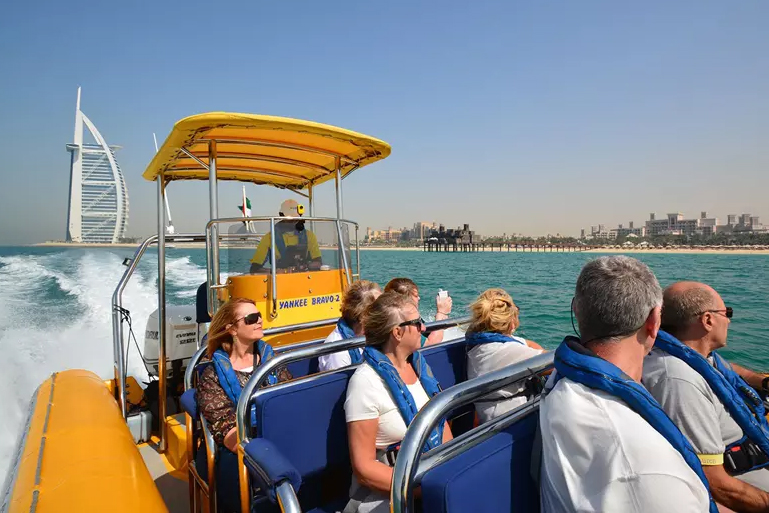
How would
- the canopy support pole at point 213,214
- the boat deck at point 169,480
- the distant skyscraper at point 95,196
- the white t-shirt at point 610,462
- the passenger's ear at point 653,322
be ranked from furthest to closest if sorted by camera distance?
1. the distant skyscraper at point 95,196
2. the canopy support pole at point 213,214
3. the boat deck at point 169,480
4. the passenger's ear at point 653,322
5. the white t-shirt at point 610,462

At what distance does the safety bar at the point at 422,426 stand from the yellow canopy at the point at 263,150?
270cm

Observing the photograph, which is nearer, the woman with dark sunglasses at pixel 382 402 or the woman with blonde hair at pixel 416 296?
the woman with dark sunglasses at pixel 382 402

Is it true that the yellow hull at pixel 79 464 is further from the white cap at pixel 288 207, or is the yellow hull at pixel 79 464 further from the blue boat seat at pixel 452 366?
the white cap at pixel 288 207

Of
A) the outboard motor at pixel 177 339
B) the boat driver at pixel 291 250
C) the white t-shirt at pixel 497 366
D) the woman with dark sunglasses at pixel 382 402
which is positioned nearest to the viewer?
the woman with dark sunglasses at pixel 382 402

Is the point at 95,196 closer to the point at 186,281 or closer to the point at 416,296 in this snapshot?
the point at 186,281

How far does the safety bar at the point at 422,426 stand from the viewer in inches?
46.9

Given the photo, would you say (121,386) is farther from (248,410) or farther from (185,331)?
(248,410)

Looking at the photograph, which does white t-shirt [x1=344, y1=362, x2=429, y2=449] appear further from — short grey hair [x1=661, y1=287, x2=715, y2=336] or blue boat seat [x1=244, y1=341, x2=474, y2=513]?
short grey hair [x1=661, y1=287, x2=715, y2=336]

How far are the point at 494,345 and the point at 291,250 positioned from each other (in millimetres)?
2496

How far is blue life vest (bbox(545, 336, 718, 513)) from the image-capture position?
1.08 m

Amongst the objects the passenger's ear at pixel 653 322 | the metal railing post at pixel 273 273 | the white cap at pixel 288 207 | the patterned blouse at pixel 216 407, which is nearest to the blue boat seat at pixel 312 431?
the patterned blouse at pixel 216 407

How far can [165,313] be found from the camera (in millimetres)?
4281

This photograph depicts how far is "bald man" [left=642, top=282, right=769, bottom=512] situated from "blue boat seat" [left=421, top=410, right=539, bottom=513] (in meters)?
0.71

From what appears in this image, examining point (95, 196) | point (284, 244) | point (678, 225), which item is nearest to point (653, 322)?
point (284, 244)
